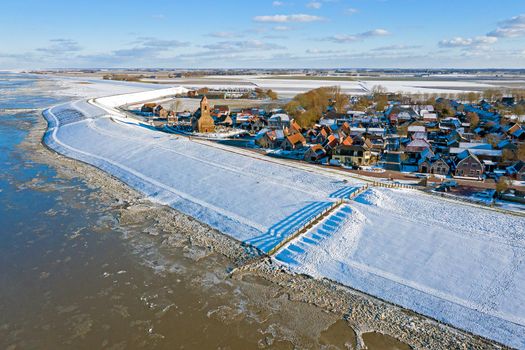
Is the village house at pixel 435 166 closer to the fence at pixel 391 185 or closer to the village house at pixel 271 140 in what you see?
the fence at pixel 391 185

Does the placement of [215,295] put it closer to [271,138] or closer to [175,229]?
[175,229]

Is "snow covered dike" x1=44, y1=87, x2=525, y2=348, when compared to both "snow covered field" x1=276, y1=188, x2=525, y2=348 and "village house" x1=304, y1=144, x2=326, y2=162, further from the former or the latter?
"village house" x1=304, y1=144, x2=326, y2=162

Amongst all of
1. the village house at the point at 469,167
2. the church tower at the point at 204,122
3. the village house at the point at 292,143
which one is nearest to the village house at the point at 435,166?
the village house at the point at 469,167

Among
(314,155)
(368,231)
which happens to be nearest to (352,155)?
(314,155)

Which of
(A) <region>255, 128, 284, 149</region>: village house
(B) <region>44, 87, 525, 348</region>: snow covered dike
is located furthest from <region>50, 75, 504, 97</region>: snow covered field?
(B) <region>44, 87, 525, 348</region>: snow covered dike

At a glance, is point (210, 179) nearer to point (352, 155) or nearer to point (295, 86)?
point (352, 155)
